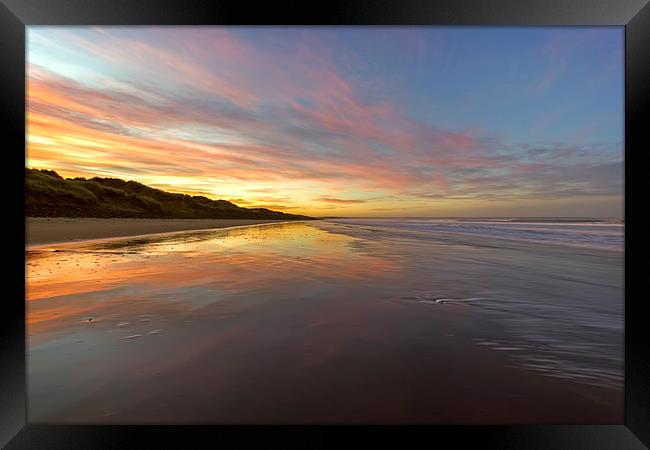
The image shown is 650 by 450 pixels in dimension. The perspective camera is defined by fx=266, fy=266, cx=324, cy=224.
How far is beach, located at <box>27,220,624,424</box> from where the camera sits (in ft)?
6.09

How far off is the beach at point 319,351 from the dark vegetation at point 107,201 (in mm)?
2830

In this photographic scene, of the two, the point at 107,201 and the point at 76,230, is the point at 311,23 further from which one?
the point at 107,201

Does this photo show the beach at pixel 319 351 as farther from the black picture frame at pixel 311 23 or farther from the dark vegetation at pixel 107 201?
the dark vegetation at pixel 107 201

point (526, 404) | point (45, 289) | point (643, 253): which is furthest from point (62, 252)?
point (643, 253)

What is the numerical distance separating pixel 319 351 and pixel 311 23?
109 inches

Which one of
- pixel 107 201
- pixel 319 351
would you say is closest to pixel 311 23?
pixel 319 351

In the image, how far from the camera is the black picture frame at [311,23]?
1761 mm

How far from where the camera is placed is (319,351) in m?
2.45

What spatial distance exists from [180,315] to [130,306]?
A: 843mm

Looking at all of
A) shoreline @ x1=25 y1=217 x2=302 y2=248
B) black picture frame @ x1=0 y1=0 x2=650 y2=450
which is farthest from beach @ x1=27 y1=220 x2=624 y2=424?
shoreline @ x1=25 y1=217 x2=302 y2=248

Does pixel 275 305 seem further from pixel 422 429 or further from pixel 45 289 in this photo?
pixel 45 289

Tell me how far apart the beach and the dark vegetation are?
283cm

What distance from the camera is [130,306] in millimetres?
3482

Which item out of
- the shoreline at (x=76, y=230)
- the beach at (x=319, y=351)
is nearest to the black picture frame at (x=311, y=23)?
the beach at (x=319, y=351)
